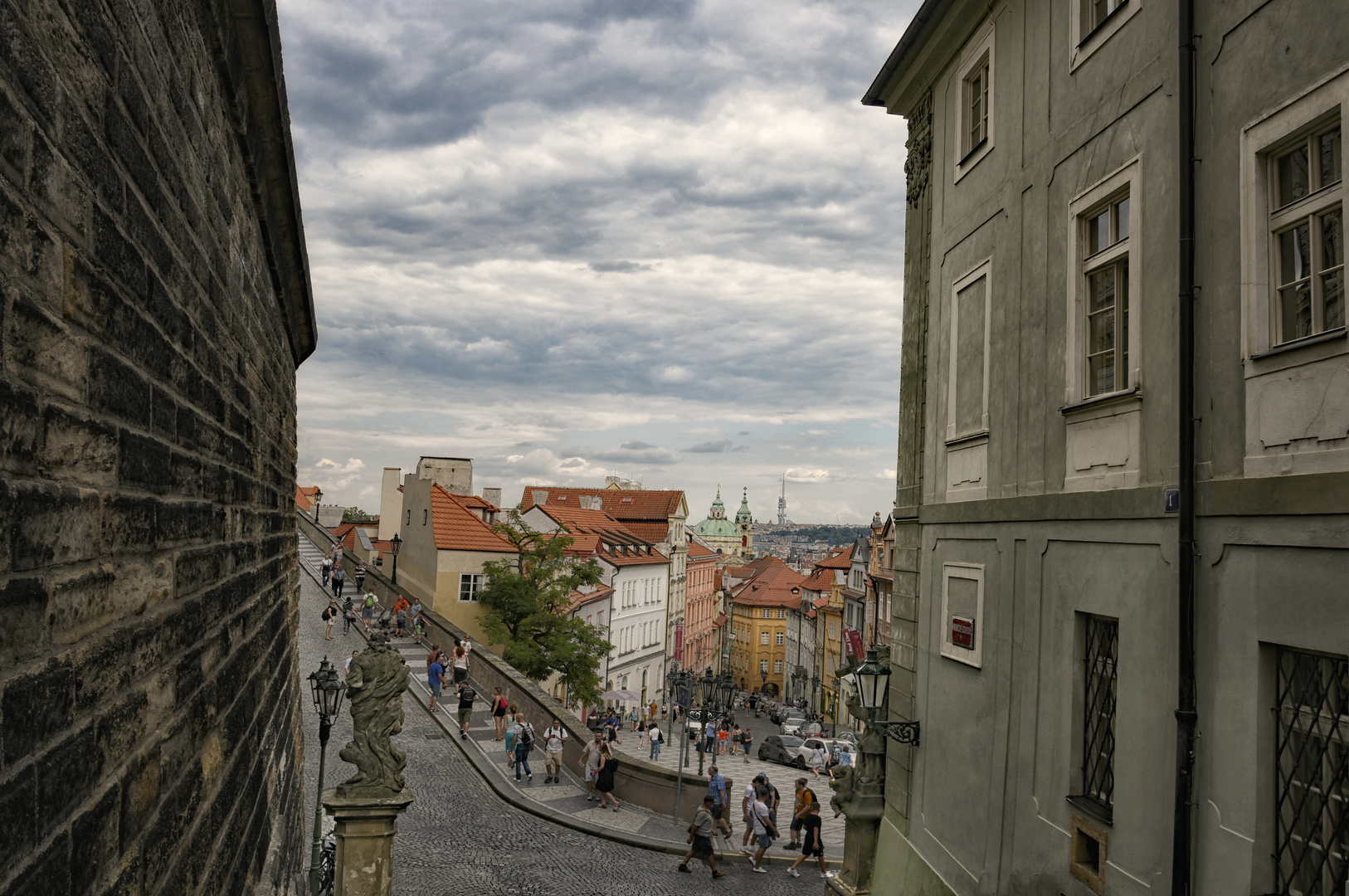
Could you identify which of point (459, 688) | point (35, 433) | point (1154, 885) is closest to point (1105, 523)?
point (1154, 885)

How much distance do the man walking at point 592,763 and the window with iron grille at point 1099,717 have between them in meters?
14.2

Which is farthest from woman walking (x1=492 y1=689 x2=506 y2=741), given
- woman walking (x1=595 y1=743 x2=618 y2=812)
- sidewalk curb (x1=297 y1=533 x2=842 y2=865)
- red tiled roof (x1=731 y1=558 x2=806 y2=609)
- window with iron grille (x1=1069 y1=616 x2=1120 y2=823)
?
red tiled roof (x1=731 y1=558 x2=806 y2=609)

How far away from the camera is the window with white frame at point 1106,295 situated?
7.80 m

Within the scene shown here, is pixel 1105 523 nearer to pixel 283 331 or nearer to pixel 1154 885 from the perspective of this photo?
pixel 1154 885

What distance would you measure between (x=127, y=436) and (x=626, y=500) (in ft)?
287

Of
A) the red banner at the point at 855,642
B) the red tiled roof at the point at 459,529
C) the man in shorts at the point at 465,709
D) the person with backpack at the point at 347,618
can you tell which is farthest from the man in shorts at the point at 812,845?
the red tiled roof at the point at 459,529

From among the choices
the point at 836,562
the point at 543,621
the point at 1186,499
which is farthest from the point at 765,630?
the point at 1186,499

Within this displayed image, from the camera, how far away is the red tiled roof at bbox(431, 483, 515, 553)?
139 ft

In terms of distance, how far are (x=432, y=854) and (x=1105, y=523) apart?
1283 centimetres

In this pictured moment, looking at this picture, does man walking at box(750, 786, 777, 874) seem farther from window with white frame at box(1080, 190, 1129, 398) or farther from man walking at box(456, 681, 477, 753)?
window with white frame at box(1080, 190, 1129, 398)

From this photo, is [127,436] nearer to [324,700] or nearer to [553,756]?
[324,700]

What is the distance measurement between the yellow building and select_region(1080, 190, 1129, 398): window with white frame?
10723 centimetres

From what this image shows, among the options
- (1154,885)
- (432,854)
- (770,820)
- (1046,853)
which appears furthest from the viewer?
(770,820)

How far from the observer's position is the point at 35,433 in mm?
1943
